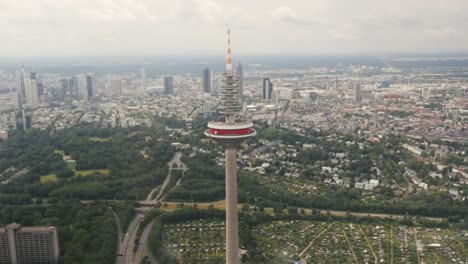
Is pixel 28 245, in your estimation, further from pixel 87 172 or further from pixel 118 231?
pixel 87 172

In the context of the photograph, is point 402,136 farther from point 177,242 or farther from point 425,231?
point 177,242

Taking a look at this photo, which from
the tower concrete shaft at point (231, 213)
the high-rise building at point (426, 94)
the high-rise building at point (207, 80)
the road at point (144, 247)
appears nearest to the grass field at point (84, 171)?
the road at point (144, 247)

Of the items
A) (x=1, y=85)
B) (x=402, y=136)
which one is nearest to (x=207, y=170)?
(x=402, y=136)

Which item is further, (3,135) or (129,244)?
(3,135)

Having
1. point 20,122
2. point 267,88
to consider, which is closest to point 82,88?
point 267,88

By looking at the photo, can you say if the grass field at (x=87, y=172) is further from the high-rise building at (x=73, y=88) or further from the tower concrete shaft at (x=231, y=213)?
the high-rise building at (x=73, y=88)

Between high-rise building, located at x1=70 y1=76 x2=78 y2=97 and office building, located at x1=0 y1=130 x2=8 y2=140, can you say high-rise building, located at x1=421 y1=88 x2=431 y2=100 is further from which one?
high-rise building, located at x1=70 y1=76 x2=78 y2=97

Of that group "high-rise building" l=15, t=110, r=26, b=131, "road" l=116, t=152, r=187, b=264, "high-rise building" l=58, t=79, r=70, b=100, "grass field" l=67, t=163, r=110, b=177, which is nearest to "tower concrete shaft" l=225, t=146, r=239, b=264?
"road" l=116, t=152, r=187, b=264
